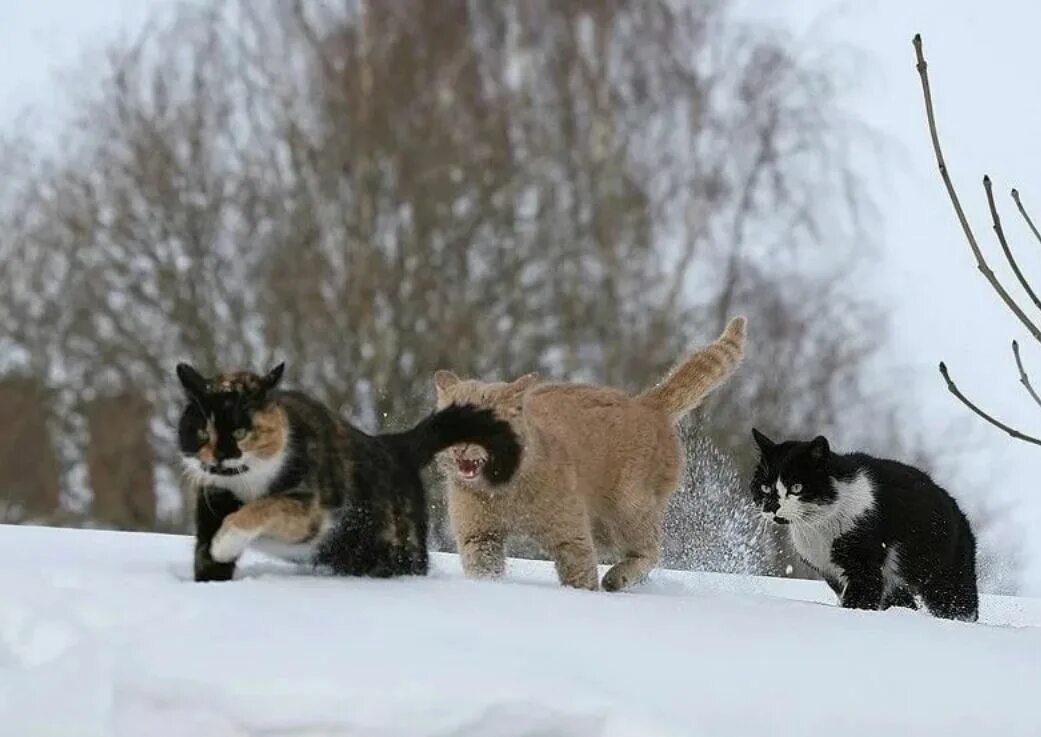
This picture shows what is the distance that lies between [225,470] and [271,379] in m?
0.25

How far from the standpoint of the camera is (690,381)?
16.4 feet

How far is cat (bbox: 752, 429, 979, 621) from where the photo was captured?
4465 mm

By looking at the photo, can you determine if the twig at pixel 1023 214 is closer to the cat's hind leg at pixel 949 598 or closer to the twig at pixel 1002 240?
the twig at pixel 1002 240

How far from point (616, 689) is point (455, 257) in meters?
9.81

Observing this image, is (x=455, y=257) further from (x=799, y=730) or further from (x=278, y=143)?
(x=799, y=730)

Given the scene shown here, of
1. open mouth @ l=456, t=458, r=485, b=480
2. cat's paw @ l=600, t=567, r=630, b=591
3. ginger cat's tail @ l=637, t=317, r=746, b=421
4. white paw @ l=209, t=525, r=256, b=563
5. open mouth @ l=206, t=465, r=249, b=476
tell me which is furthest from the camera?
ginger cat's tail @ l=637, t=317, r=746, b=421

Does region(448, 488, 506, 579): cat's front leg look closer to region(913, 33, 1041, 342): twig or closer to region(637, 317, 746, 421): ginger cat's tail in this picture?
region(637, 317, 746, 421): ginger cat's tail

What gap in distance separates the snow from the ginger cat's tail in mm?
1589

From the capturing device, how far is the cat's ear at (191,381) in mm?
3402

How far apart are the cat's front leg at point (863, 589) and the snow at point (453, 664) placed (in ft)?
3.02

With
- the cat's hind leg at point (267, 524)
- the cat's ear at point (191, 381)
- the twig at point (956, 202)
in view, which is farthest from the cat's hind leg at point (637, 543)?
the twig at point (956, 202)

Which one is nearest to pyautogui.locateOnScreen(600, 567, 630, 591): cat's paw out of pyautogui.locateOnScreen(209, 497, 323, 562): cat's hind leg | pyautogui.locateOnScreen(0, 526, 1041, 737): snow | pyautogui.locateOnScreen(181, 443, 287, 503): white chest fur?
pyautogui.locateOnScreen(0, 526, 1041, 737): snow

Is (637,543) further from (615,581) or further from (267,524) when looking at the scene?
Answer: (267,524)

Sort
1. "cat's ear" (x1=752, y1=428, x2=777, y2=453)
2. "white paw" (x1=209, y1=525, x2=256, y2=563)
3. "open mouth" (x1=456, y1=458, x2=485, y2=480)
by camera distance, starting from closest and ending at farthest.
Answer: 1. "white paw" (x1=209, y1=525, x2=256, y2=563)
2. "open mouth" (x1=456, y1=458, x2=485, y2=480)
3. "cat's ear" (x1=752, y1=428, x2=777, y2=453)
